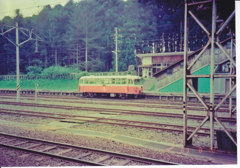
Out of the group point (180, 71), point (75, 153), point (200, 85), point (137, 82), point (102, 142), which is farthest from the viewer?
point (180, 71)

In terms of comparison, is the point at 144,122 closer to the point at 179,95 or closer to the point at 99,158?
the point at 99,158

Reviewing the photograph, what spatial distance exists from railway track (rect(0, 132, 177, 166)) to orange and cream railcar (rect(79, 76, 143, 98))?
15841 mm

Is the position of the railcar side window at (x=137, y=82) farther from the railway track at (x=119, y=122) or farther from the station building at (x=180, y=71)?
the railway track at (x=119, y=122)

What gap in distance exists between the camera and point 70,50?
5025 centimetres

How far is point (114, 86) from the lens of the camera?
24703mm

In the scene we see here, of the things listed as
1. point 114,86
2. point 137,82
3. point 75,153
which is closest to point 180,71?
point 137,82

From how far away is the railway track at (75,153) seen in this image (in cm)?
649

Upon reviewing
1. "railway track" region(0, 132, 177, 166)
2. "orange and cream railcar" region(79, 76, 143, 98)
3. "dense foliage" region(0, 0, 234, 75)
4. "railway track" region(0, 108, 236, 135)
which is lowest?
"railway track" region(0, 132, 177, 166)

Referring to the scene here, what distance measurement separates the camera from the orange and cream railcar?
24078mm

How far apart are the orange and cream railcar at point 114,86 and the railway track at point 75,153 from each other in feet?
52.0

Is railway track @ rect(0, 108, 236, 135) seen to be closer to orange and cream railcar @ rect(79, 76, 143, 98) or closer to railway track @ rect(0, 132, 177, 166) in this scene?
railway track @ rect(0, 132, 177, 166)

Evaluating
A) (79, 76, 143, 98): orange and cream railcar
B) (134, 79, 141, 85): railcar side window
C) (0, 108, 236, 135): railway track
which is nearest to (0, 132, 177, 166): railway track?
(0, 108, 236, 135): railway track

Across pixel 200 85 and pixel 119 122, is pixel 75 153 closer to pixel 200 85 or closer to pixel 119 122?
pixel 119 122

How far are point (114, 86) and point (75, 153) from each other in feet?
57.3
